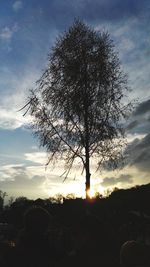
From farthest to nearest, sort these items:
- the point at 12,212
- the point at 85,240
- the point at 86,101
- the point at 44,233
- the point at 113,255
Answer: the point at 12,212 < the point at 86,101 < the point at 113,255 < the point at 85,240 < the point at 44,233

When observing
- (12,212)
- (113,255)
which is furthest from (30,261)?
(12,212)

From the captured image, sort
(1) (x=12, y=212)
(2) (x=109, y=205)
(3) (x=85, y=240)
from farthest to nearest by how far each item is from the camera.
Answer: (1) (x=12, y=212) < (2) (x=109, y=205) < (3) (x=85, y=240)

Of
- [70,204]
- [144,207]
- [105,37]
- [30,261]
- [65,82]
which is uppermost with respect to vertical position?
[105,37]

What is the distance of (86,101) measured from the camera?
23.2m

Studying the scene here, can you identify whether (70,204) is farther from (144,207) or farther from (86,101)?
(86,101)

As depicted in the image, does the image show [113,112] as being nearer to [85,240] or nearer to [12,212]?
[85,240]

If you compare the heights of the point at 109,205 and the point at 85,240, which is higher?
the point at 109,205

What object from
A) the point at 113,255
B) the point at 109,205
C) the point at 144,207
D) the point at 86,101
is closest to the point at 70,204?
the point at 109,205

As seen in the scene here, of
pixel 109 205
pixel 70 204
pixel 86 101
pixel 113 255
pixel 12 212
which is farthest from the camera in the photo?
pixel 12 212

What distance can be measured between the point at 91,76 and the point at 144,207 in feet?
27.7

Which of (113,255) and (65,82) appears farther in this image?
(65,82)

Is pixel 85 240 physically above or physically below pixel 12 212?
below

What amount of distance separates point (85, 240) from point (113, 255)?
1711mm

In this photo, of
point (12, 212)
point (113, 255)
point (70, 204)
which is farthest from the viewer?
point (12, 212)
